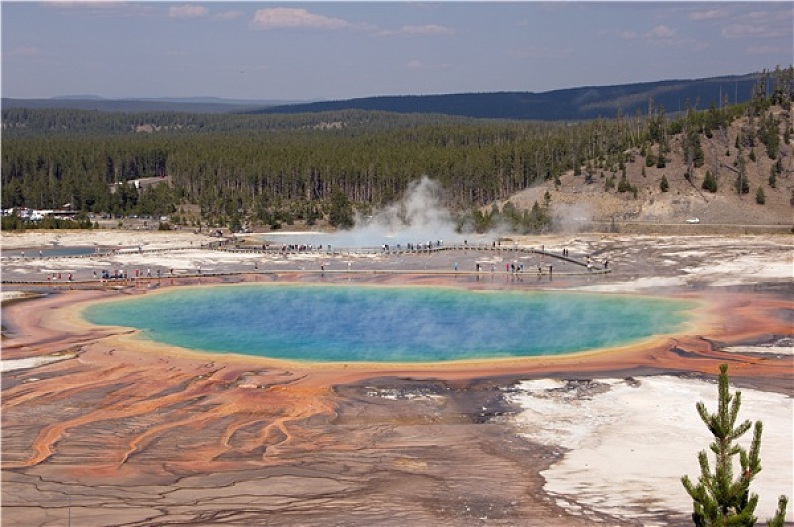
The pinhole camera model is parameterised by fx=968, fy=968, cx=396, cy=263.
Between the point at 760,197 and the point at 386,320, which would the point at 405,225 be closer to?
the point at 760,197

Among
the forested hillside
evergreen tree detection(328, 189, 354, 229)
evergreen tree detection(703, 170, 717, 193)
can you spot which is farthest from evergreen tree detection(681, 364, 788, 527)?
evergreen tree detection(328, 189, 354, 229)

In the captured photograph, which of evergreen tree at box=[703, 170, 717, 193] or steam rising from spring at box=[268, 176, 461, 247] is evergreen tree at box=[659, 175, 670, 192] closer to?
evergreen tree at box=[703, 170, 717, 193]

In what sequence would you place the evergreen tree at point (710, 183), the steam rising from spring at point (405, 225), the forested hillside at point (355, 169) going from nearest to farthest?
the steam rising from spring at point (405, 225), the evergreen tree at point (710, 183), the forested hillside at point (355, 169)

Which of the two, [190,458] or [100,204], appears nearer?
[190,458]

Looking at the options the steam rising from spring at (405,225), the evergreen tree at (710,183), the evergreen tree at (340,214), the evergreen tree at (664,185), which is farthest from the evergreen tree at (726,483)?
the evergreen tree at (340,214)

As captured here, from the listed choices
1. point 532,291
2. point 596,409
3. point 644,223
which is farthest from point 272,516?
point 644,223

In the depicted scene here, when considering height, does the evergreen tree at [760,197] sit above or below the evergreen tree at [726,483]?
below

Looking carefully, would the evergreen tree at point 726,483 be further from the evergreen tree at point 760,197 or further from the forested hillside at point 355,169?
the evergreen tree at point 760,197

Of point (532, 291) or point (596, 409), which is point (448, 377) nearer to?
point (596, 409)

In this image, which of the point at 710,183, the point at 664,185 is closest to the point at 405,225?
the point at 664,185
